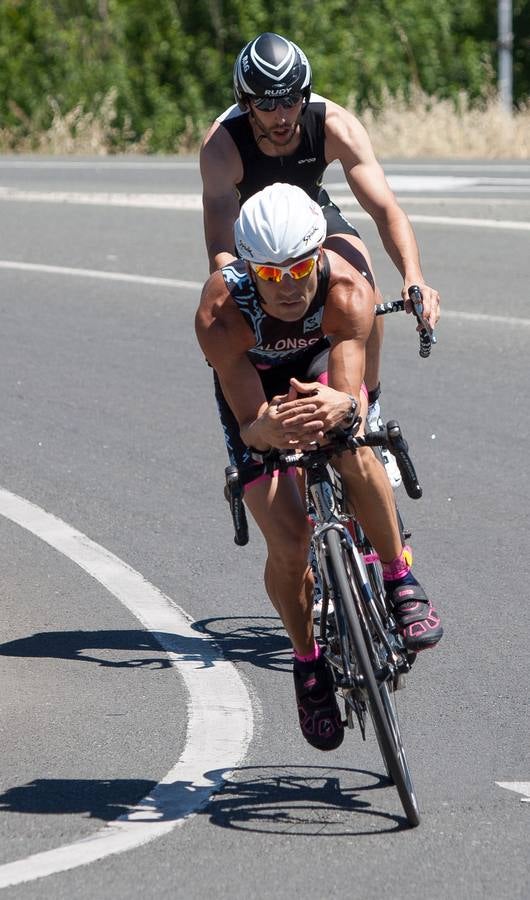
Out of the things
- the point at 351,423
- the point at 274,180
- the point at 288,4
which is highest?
the point at 288,4

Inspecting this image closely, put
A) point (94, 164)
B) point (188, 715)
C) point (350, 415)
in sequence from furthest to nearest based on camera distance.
A: point (94, 164) < point (188, 715) < point (350, 415)

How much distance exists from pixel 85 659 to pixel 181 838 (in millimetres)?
1814

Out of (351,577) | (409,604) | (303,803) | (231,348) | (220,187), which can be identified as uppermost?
(220,187)

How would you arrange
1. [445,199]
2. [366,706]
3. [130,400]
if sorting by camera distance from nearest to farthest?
[366,706] < [130,400] < [445,199]

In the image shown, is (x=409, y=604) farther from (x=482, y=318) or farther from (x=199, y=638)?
(x=482, y=318)

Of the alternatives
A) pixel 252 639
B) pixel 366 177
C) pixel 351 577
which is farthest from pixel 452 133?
pixel 351 577

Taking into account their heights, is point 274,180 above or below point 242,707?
above

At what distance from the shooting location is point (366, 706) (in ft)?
17.1

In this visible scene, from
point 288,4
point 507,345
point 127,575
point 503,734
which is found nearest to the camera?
point 503,734

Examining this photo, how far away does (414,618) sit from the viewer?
18.1 feet

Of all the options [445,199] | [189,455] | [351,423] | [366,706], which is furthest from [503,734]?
[445,199]

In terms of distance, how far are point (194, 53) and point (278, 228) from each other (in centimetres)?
2900

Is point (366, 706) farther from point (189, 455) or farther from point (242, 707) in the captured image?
point (189, 455)

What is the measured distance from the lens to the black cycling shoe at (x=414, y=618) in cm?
546
